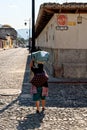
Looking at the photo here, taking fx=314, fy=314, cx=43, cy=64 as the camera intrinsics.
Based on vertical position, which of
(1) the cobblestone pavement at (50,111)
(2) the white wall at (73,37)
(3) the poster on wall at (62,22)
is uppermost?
(3) the poster on wall at (62,22)

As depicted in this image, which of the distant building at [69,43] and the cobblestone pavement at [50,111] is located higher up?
the distant building at [69,43]

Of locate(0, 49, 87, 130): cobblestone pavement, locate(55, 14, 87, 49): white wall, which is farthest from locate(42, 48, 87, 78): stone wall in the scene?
locate(0, 49, 87, 130): cobblestone pavement

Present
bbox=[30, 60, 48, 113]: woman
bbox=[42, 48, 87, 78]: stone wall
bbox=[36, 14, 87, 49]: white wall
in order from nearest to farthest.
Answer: bbox=[30, 60, 48, 113]: woman, bbox=[42, 48, 87, 78]: stone wall, bbox=[36, 14, 87, 49]: white wall

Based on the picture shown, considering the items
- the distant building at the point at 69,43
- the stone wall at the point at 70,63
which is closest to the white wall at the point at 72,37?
the distant building at the point at 69,43

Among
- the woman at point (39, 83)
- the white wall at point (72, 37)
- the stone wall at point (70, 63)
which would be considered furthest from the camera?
the white wall at point (72, 37)

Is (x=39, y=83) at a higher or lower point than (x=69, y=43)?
lower

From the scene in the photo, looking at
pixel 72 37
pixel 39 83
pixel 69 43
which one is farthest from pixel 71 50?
pixel 39 83

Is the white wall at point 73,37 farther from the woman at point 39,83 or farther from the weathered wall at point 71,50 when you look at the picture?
the woman at point 39,83

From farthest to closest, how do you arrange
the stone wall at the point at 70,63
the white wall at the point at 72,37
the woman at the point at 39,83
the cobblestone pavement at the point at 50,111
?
the white wall at the point at 72,37
the stone wall at the point at 70,63
the woman at the point at 39,83
the cobblestone pavement at the point at 50,111

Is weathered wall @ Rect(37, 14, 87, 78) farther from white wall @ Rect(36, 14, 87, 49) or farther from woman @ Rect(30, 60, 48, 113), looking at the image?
woman @ Rect(30, 60, 48, 113)

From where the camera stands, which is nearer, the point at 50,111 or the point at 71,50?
the point at 50,111

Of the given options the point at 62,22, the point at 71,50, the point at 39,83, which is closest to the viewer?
the point at 39,83

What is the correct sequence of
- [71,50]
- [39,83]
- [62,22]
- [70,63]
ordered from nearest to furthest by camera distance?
[39,83] < [62,22] < [70,63] < [71,50]

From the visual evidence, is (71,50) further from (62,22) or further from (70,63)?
(62,22)
